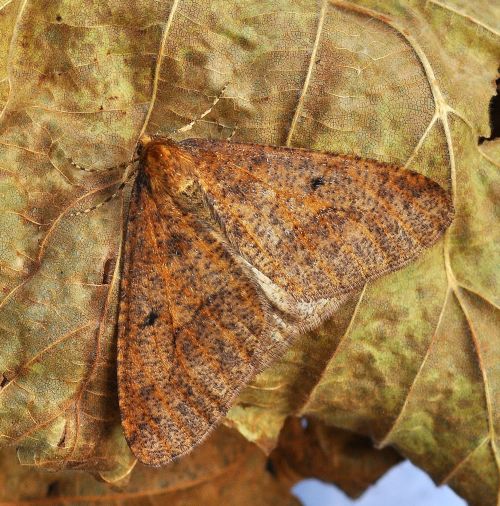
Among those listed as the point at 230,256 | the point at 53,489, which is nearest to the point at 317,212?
the point at 230,256

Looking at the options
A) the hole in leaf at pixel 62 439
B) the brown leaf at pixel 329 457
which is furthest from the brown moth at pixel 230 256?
the brown leaf at pixel 329 457

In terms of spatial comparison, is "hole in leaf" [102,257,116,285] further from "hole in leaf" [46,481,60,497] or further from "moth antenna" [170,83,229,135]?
"hole in leaf" [46,481,60,497]

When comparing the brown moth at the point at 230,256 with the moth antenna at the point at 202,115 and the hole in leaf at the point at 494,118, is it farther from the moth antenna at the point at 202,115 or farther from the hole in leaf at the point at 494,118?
the hole in leaf at the point at 494,118

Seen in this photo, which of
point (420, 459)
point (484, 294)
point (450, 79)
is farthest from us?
point (420, 459)

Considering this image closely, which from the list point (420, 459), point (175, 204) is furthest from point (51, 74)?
point (420, 459)

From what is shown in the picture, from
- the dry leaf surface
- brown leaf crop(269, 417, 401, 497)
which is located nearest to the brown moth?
the dry leaf surface

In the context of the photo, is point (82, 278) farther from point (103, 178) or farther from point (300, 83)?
point (300, 83)

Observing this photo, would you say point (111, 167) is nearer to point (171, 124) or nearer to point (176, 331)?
point (171, 124)
